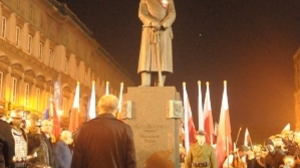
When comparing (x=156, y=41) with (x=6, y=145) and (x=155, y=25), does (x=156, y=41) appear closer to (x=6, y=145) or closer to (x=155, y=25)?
(x=155, y=25)

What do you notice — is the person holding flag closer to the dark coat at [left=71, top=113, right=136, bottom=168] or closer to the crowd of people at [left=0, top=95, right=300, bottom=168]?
the crowd of people at [left=0, top=95, right=300, bottom=168]

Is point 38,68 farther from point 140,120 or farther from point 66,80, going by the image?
point 140,120

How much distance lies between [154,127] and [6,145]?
3.08 meters

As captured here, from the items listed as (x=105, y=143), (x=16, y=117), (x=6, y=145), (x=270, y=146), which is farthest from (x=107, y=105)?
(x=270, y=146)

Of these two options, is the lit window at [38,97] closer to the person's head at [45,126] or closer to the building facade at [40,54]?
the building facade at [40,54]

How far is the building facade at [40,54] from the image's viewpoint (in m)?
30.9

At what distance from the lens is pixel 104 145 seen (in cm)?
630

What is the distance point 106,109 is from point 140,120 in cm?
388

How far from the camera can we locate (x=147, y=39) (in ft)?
35.9

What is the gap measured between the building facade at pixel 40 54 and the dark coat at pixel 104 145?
1895 cm

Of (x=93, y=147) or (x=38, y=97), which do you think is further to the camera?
(x=38, y=97)

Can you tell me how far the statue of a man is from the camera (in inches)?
427

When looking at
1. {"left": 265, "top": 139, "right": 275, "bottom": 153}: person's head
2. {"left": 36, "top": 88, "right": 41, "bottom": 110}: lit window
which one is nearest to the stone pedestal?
{"left": 265, "top": 139, "right": 275, "bottom": 153}: person's head

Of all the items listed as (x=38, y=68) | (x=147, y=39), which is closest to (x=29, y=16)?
(x=38, y=68)
